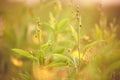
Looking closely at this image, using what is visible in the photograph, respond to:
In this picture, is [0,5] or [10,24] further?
[0,5]

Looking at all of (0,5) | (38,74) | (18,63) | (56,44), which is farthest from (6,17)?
(38,74)

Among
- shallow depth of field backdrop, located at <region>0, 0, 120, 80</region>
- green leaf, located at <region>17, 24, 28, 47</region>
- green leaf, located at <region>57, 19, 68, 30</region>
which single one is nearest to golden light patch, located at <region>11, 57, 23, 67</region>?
shallow depth of field backdrop, located at <region>0, 0, 120, 80</region>

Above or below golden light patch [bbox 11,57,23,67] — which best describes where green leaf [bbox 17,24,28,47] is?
above

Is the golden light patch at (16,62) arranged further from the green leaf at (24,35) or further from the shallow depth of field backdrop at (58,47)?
the green leaf at (24,35)

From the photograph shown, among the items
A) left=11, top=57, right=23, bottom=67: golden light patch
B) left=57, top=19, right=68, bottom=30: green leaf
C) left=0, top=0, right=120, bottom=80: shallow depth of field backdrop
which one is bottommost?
left=11, top=57, right=23, bottom=67: golden light patch

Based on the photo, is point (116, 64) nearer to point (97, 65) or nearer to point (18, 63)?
point (97, 65)

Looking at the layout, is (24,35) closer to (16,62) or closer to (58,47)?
(16,62)

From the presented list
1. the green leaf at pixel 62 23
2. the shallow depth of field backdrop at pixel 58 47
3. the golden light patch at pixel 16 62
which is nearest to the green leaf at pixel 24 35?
the shallow depth of field backdrop at pixel 58 47

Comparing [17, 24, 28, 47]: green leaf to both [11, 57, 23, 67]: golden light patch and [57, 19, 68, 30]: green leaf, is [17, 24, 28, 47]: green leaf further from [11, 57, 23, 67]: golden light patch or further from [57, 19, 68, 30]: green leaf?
[57, 19, 68, 30]: green leaf
